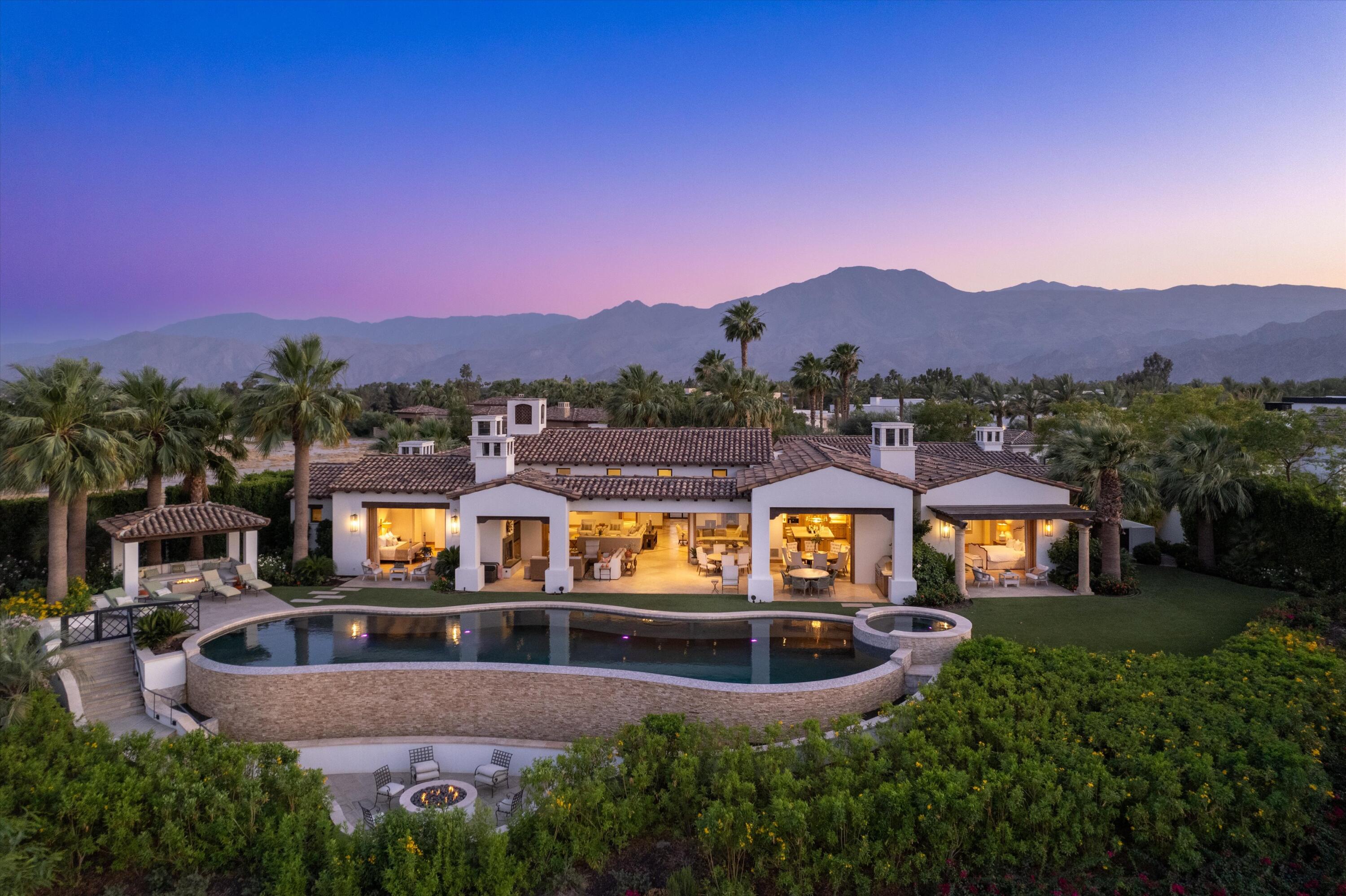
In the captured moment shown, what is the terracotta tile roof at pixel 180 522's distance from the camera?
19062 mm

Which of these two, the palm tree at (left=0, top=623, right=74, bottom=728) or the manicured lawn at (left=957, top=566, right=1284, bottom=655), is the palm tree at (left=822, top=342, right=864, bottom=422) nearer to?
the manicured lawn at (left=957, top=566, right=1284, bottom=655)

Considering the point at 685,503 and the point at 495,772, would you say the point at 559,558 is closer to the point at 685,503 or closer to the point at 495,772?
the point at 685,503

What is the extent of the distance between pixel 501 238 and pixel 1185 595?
266 feet

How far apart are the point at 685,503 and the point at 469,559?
7.00 metres

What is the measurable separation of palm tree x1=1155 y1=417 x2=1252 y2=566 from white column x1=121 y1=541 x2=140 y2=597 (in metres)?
31.8

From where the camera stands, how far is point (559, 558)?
71.0ft

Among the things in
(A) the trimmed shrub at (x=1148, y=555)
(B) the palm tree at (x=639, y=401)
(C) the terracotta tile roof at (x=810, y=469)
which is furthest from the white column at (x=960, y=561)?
Answer: (B) the palm tree at (x=639, y=401)

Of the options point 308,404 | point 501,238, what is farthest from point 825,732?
point 501,238

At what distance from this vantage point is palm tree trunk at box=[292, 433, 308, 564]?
2317cm

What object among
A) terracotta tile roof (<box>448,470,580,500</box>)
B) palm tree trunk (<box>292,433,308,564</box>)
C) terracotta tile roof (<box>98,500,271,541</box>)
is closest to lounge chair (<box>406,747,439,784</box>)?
terracotta tile roof (<box>448,470,580,500</box>)

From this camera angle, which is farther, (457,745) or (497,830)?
(457,745)

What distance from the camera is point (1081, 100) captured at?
34625mm

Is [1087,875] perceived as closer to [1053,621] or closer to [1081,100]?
[1053,621]

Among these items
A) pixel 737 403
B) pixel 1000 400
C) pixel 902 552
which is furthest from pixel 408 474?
pixel 1000 400
